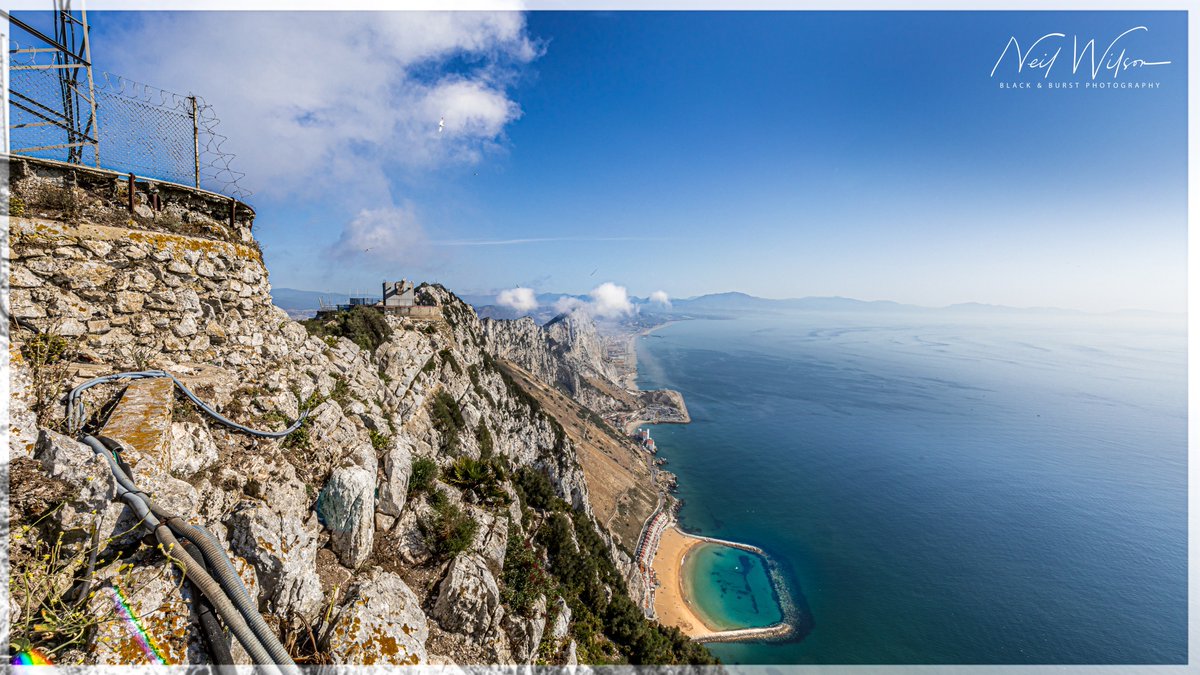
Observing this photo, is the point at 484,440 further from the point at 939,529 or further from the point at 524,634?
the point at 939,529

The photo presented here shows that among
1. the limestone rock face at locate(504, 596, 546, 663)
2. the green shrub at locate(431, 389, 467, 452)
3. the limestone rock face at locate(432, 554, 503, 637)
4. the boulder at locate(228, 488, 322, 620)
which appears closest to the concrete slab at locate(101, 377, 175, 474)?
the boulder at locate(228, 488, 322, 620)

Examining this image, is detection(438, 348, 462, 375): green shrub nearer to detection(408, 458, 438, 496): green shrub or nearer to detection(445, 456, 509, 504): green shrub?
detection(445, 456, 509, 504): green shrub

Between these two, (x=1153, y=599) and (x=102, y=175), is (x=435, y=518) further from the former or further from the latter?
(x=1153, y=599)

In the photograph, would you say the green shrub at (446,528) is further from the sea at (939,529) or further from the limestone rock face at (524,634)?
the sea at (939,529)

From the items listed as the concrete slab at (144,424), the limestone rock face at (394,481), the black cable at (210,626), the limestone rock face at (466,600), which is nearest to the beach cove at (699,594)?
the limestone rock face at (466,600)

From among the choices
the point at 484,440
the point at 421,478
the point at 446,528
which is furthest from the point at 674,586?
the point at 446,528
